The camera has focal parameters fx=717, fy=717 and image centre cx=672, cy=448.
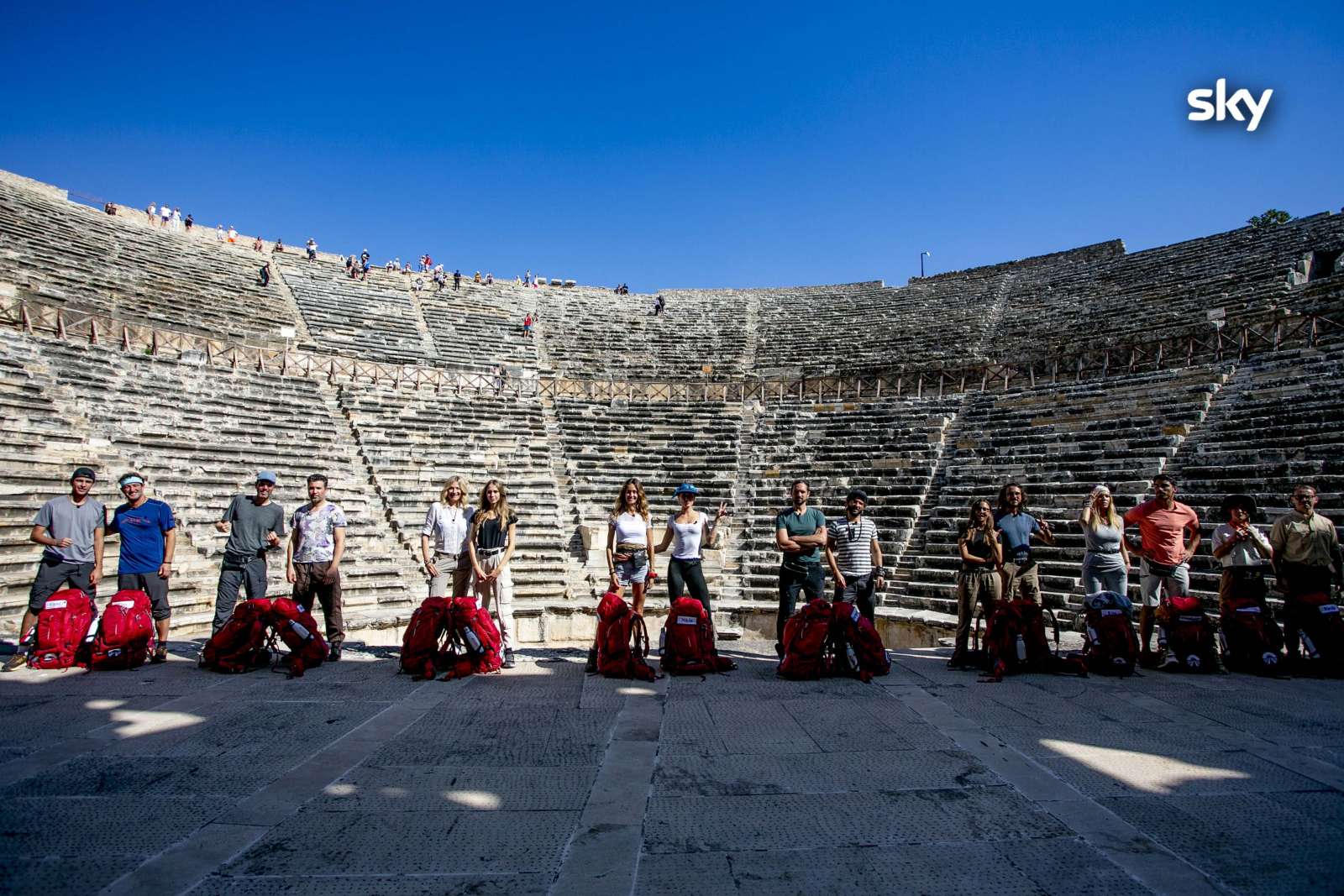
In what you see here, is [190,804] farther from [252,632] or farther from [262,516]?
[262,516]

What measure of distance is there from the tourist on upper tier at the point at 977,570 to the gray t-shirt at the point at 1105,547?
939mm

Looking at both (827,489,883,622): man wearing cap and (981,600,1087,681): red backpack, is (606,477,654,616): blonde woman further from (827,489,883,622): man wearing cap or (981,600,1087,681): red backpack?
(981,600,1087,681): red backpack

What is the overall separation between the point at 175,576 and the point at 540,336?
1614 centimetres

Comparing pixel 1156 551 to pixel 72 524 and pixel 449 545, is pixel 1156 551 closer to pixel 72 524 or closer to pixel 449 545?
pixel 449 545

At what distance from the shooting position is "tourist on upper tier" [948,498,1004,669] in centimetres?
623

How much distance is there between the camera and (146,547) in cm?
634

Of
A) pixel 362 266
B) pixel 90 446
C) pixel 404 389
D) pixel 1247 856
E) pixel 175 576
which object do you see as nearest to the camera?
pixel 1247 856

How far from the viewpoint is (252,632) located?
608 centimetres

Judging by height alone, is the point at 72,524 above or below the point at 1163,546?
above

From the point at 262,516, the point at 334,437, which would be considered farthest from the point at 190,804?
the point at 334,437

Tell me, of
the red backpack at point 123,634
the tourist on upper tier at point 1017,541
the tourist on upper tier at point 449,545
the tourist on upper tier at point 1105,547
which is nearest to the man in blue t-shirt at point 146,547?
the red backpack at point 123,634

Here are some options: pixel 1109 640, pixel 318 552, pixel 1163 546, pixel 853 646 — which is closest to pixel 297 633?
pixel 318 552

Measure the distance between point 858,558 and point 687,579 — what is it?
165 centimetres

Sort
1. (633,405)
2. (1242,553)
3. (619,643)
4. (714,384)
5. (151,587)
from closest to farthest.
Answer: (619,643), (1242,553), (151,587), (633,405), (714,384)
